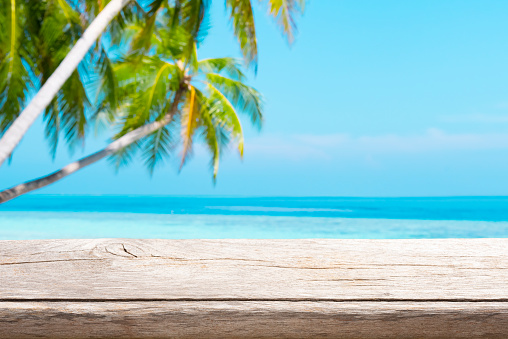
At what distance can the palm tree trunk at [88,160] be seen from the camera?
5.88 meters

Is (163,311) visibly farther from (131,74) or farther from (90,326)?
(131,74)

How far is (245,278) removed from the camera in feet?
2.73

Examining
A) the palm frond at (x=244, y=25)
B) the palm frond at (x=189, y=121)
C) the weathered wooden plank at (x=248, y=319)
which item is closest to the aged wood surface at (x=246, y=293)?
the weathered wooden plank at (x=248, y=319)

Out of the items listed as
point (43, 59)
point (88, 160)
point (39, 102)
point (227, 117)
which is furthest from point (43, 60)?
point (227, 117)

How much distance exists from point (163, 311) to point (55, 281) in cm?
21

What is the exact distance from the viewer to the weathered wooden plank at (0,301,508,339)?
79cm

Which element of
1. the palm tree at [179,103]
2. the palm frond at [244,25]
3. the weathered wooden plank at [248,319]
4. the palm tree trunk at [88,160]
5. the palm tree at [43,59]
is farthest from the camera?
the palm tree at [179,103]

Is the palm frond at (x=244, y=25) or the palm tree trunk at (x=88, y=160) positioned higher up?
the palm frond at (x=244, y=25)

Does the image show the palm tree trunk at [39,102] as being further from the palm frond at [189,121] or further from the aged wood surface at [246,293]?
the palm frond at [189,121]

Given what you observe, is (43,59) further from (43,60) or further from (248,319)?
(248,319)

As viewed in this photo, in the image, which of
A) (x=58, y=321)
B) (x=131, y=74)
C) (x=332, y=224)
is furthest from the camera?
(x=332, y=224)

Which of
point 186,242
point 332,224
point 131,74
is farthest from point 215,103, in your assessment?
point 332,224

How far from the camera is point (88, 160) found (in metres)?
7.04

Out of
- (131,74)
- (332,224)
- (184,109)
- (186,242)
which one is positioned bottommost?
(332,224)
